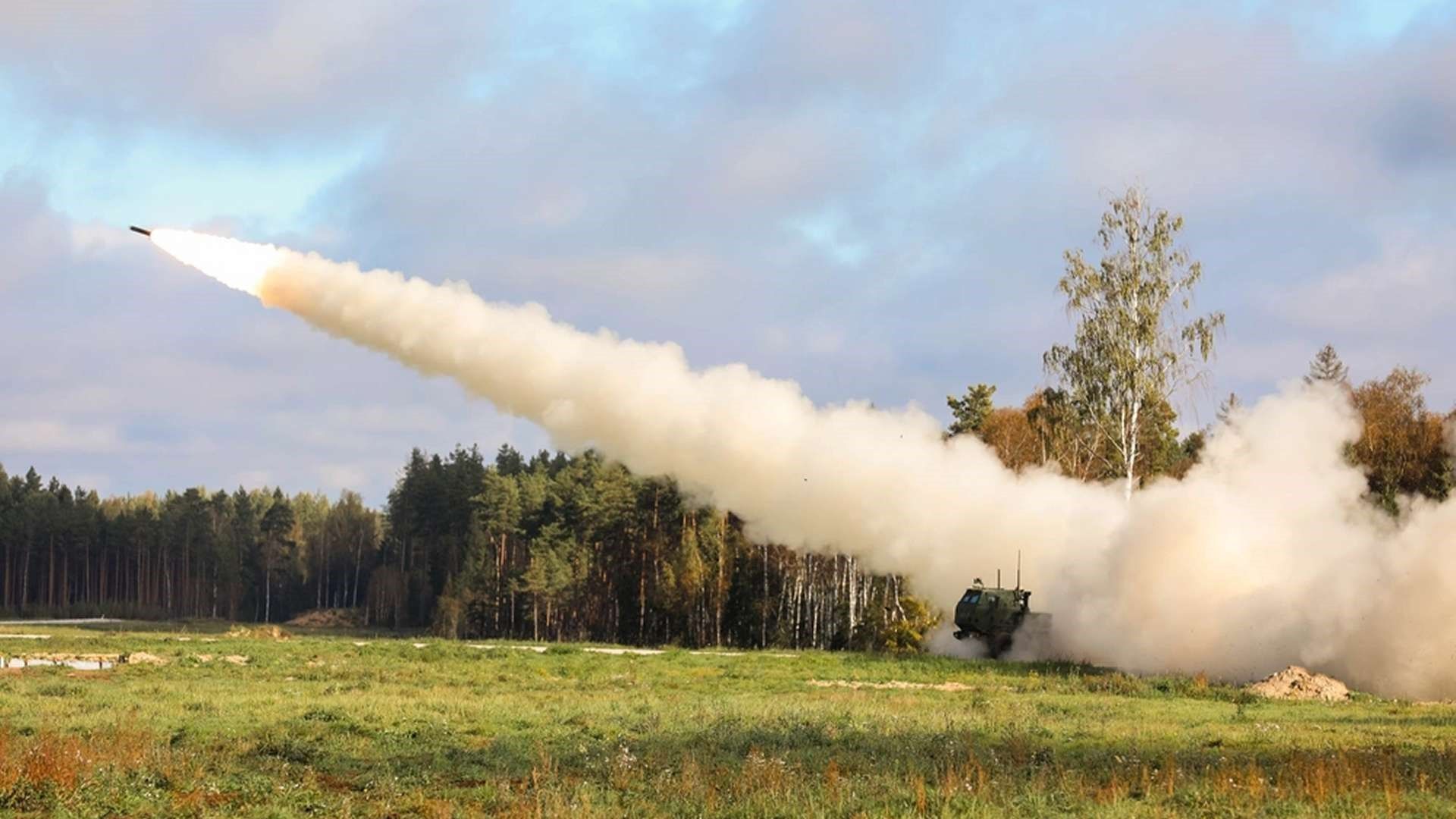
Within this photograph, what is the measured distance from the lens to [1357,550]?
39250 millimetres

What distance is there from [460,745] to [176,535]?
123002 millimetres

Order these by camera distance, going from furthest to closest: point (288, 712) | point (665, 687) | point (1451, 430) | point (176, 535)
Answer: point (176, 535) → point (1451, 430) → point (665, 687) → point (288, 712)

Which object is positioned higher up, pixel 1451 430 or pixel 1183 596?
pixel 1451 430

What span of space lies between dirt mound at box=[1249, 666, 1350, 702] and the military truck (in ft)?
33.8

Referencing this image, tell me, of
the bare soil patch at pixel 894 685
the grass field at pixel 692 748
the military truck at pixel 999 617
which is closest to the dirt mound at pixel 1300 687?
the grass field at pixel 692 748

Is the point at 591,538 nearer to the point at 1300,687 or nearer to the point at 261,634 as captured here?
the point at 261,634

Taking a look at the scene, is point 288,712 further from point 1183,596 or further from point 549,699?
point 1183,596

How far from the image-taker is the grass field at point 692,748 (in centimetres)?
1722

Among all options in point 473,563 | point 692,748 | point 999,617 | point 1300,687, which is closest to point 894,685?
point 1300,687

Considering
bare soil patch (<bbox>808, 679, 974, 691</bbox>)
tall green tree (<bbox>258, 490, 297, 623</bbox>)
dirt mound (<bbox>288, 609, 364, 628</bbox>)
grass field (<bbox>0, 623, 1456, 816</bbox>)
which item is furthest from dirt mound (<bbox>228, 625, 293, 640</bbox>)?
tall green tree (<bbox>258, 490, 297, 623</bbox>)

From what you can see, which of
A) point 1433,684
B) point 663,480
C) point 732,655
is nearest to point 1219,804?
point 1433,684

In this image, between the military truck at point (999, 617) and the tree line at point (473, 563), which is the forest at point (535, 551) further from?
the military truck at point (999, 617)

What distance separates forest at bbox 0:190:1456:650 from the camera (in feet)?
188

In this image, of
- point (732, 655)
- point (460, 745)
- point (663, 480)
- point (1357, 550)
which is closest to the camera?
point (460, 745)
